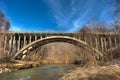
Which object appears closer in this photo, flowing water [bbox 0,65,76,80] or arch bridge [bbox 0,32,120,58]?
flowing water [bbox 0,65,76,80]

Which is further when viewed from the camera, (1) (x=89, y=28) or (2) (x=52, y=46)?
(2) (x=52, y=46)

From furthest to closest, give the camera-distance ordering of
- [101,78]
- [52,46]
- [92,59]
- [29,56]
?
[52,46] < [29,56] < [92,59] < [101,78]

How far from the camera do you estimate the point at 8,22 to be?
6209 centimetres

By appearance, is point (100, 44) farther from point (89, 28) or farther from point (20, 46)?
point (20, 46)

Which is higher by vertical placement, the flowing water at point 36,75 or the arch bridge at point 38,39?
the arch bridge at point 38,39

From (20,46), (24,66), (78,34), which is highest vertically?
(78,34)

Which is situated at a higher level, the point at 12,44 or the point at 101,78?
the point at 12,44

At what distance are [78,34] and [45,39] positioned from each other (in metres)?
8.77

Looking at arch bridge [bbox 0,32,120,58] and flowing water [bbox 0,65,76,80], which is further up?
arch bridge [bbox 0,32,120,58]

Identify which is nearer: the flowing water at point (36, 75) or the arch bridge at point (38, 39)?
the flowing water at point (36, 75)

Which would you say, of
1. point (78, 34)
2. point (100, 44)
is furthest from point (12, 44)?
point (100, 44)

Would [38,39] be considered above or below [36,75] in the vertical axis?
above

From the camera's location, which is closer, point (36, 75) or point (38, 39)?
point (36, 75)

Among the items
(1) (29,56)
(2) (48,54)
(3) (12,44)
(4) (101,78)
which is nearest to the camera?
(4) (101,78)
